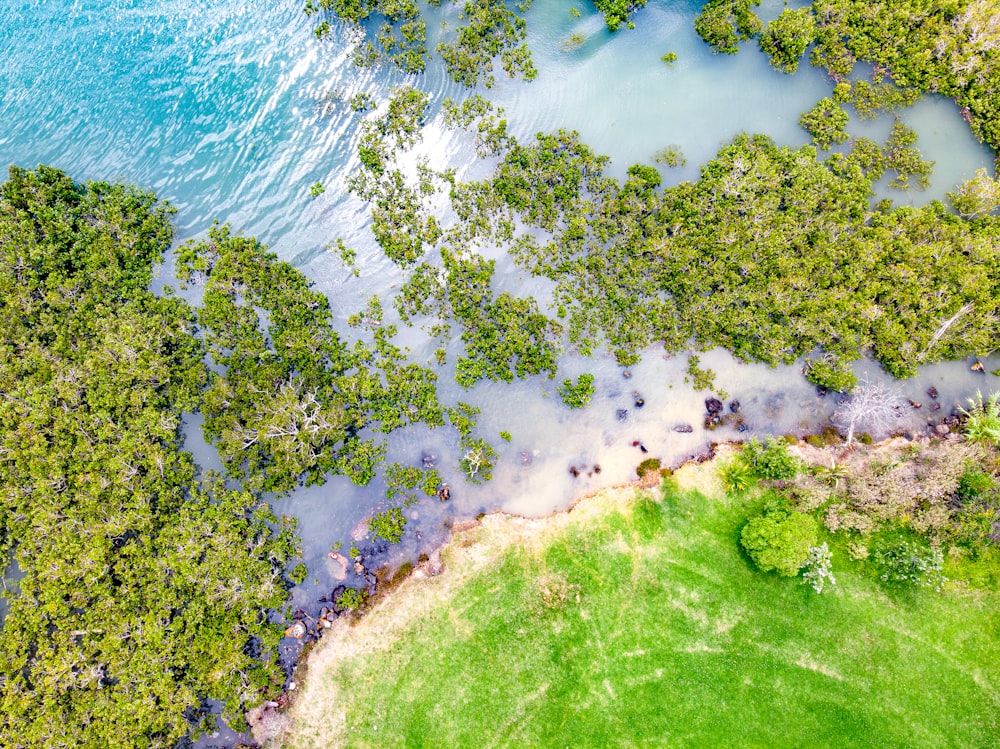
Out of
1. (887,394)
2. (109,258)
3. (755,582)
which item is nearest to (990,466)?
(887,394)

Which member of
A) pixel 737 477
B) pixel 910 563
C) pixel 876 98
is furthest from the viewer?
pixel 876 98

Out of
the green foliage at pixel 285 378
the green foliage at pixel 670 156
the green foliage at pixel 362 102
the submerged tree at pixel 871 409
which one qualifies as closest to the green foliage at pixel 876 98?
the green foliage at pixel 670 156

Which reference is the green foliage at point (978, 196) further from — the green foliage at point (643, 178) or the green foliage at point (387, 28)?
the green foliage at point (387, 28)

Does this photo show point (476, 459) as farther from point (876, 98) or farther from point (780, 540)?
point (876, 98)

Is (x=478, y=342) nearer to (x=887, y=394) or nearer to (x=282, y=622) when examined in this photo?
(x=282, y=622)

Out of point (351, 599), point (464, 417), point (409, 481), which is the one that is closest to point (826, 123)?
point (464, 417)
